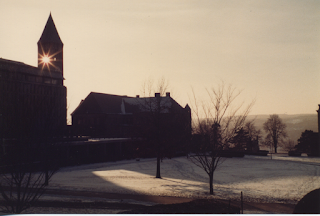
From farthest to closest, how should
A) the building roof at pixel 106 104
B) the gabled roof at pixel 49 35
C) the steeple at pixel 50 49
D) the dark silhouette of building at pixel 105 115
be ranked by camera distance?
the building roof at pixel 106 104
the dark silhouette of building at pixel 105 115
the steeple at pixel 50 49
the gabled roof at pixel 49 35

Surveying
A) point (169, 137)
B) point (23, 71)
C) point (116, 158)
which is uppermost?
point (23, 71)

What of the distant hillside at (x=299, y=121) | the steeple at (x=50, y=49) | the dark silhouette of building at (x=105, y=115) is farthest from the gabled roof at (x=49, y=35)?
the distant hillside at (x=299, y=121)

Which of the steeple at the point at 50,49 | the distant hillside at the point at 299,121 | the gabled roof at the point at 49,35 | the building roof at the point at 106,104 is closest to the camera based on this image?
the distant hillside at the point at 299,121

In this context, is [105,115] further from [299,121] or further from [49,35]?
[299,121]

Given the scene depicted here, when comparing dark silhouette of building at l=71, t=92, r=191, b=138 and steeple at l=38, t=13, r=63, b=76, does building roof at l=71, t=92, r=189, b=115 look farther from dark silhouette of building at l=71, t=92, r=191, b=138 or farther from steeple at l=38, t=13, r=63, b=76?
steeple at l=38, t=13, r=63, b=76

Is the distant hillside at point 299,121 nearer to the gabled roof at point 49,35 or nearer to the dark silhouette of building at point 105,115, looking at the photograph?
the dark silhouette of building at point 105,115

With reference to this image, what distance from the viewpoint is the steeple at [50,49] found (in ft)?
179

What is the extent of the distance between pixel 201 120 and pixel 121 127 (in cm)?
4773

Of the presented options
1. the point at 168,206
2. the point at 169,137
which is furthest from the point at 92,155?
the point at 168,206

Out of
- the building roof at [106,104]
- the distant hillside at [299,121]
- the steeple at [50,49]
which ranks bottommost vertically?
the distant hillside at [299,121]

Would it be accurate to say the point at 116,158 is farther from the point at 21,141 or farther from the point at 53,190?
the point at 21,141

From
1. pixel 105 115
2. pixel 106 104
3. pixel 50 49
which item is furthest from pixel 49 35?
pixel 105 115

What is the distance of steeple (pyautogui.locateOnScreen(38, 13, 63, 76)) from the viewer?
54.5 meters

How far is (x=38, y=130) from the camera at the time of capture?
1526 centimetres
